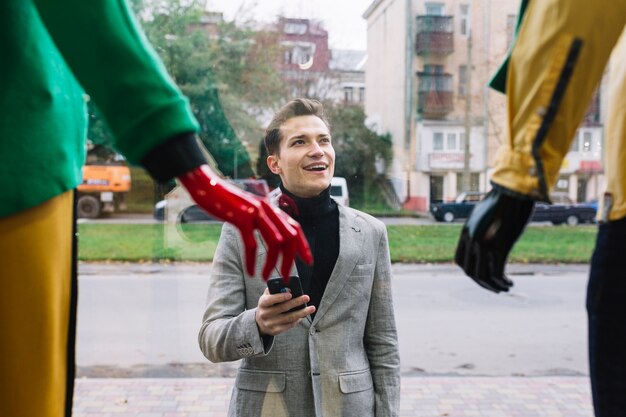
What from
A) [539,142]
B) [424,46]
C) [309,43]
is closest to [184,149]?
[539,142]

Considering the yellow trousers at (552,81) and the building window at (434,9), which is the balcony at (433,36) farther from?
the yellow trousers at (552,81)

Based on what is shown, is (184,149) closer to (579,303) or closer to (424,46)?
(424,46)

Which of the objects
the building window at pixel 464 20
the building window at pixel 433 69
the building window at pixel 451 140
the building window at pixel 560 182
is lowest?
the building window at pixel 560 182

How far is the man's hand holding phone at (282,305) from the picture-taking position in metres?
1.32

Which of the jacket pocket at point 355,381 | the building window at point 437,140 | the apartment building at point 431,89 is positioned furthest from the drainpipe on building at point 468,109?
the jacket pocket at point 355,381

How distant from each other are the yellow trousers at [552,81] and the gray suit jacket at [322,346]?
768 mm

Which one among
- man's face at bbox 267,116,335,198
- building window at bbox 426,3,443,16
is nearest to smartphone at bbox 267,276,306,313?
man's face at bbox 267,116,335,198

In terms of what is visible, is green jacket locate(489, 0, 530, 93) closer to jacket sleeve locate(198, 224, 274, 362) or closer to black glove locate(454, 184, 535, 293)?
black glove locate(454, 184, 535, 293)

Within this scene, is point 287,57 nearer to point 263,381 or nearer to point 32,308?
point 263,381

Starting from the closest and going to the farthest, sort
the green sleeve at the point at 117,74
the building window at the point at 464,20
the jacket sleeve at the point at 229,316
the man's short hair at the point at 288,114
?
1. the green sleeve at the point at 117,74
2. the jacket sleeve at the point at 229,316
3. the man's short hair at the point at 288,114
4. the building window at the point at 464,20

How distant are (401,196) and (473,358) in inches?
77.8

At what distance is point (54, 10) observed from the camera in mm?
808

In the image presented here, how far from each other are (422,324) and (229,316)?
527cm

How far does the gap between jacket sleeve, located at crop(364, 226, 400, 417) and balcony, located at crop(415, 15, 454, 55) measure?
210cm
